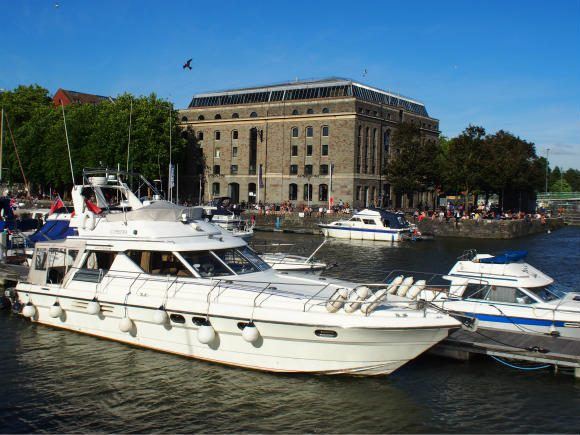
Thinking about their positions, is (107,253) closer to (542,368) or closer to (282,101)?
(542,368)

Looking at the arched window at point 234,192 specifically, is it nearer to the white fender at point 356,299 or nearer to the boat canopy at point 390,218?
the boat canopy at point 390,218

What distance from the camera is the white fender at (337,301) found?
1257cm

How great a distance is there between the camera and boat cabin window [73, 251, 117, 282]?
15883mm

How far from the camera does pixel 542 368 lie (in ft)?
48.0

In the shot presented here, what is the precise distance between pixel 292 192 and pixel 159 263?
6327 centimetres

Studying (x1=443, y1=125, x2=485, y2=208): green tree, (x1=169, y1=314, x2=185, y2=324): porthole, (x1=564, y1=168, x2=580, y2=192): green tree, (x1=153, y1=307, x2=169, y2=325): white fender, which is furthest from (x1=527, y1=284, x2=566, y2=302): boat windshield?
(x1=564, y1=168, x2=580, y2=192): green tree

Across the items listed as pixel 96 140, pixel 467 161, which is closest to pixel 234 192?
pixel 96 140

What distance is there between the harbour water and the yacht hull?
0.34 metres

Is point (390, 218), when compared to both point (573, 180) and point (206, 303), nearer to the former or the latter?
point (206, 303)

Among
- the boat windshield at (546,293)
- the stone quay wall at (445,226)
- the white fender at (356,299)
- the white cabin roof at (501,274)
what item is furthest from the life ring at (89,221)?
the stone quay wall at (445,226)

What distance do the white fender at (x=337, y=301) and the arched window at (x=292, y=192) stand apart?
6526 cm

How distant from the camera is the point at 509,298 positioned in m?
16.6

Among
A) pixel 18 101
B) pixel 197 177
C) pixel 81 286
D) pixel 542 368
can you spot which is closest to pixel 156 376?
pixel 81 286

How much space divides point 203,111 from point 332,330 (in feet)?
250
